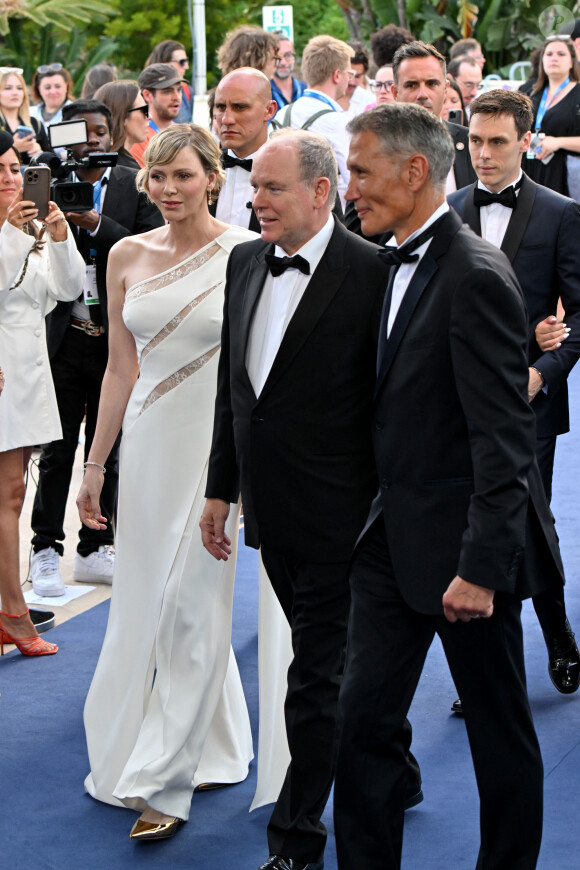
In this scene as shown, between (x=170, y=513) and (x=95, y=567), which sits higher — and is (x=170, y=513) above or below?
above

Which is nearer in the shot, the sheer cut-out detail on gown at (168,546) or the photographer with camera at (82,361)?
the sheer cut-out detail on gown at (168,546)

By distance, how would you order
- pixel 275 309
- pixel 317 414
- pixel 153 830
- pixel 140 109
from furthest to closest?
pixel 140 109 → pixel 153 830 → pixel 275 309 → pixel 317 414

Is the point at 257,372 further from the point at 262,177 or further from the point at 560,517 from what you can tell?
the point at 560,517

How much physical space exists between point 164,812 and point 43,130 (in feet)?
23.6

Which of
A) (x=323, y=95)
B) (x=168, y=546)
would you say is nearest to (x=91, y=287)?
(x=168, y=546)

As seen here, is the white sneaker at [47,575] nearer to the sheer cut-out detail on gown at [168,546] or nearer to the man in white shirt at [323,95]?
the sheer cut-out detail on gown at [168,546]

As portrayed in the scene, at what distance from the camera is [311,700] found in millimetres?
3252

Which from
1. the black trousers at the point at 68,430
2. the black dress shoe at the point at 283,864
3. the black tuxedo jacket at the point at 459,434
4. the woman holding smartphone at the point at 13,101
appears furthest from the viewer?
the woman holding smartphone at the point at 13,101

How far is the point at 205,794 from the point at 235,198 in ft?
8.17

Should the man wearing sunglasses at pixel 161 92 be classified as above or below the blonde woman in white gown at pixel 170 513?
above

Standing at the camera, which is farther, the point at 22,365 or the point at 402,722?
the point at 22,365

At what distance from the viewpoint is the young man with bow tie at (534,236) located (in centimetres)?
429

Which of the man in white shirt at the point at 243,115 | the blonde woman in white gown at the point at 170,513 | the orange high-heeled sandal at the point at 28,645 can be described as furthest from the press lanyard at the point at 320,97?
the orange high-heeled sandal at the point at 28,645

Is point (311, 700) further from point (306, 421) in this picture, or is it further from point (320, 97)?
point (320, 97)
